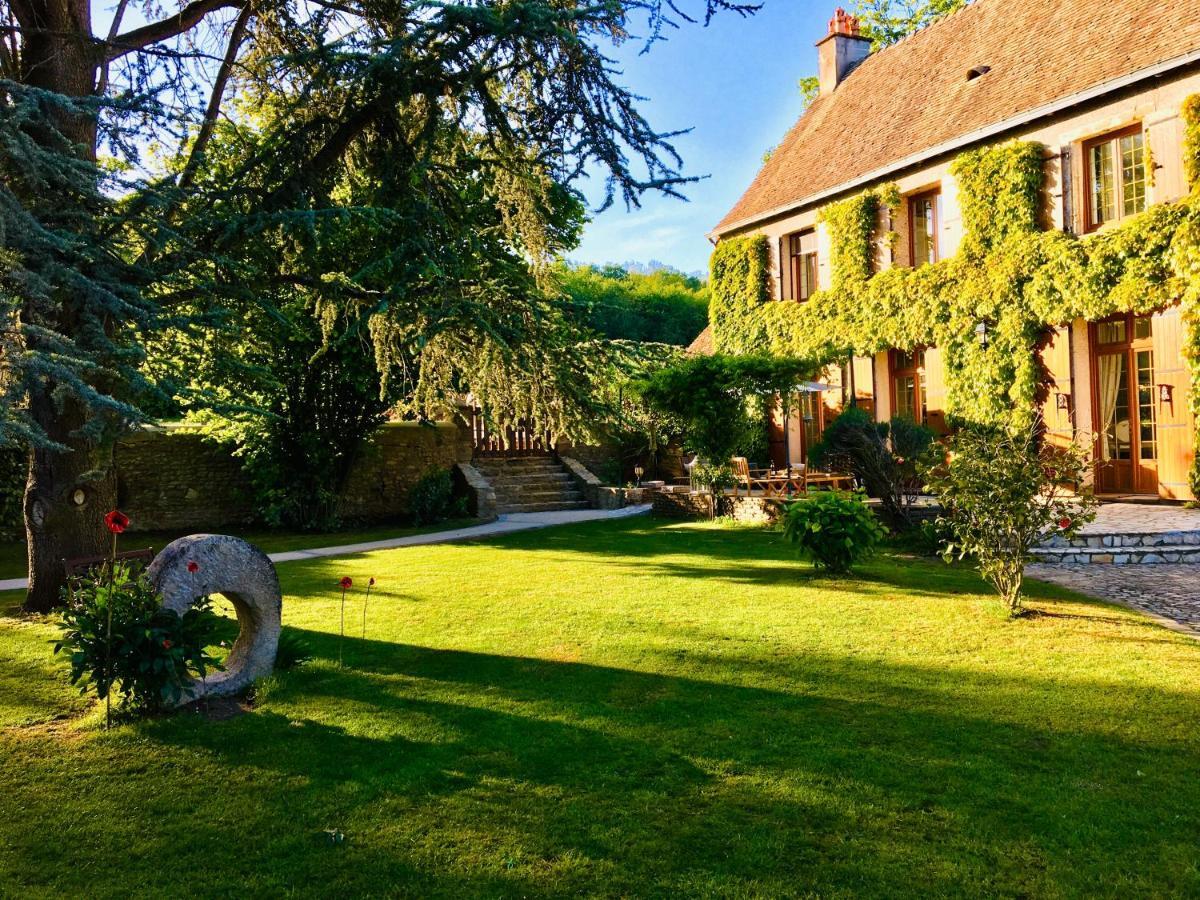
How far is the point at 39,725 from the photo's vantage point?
16.2 feet

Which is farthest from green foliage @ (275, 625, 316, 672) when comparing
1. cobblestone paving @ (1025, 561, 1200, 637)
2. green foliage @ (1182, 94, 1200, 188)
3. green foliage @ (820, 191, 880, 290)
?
green foliage @ (820, 191, 880, 290)

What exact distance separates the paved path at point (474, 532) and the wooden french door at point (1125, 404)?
8327 mm

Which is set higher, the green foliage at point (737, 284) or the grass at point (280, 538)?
the green foliage at point (737, 284)

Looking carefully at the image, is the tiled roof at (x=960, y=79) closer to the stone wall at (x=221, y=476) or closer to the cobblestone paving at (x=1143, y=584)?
the cobblestone paving at (x=1143, y=584)

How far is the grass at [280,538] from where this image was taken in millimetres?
12703

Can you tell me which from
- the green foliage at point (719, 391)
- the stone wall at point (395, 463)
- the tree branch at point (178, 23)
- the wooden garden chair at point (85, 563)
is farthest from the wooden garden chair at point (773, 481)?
the tree branch at point (178, 23)

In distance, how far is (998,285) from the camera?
14445 mm

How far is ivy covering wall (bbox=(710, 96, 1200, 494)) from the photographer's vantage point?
12.1 metres

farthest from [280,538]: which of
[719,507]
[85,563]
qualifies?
[719,507]

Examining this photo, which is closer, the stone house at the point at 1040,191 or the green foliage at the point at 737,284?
the stone house at the point at 1040,191

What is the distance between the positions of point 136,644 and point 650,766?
2990 mm

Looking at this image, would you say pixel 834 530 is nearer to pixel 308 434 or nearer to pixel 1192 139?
pixel 1192 139

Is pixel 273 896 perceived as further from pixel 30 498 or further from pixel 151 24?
pixel 151 24

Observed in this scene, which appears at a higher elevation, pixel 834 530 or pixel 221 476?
pixel 221 476
